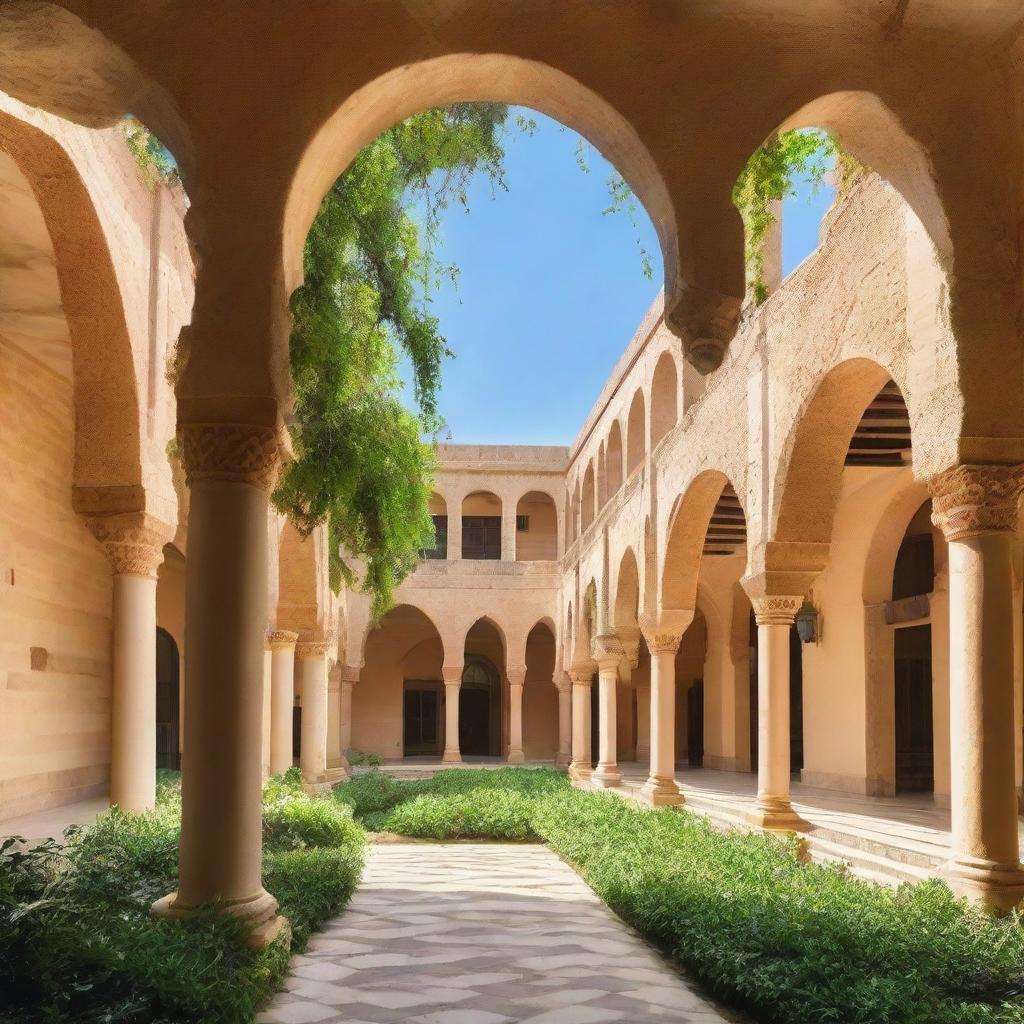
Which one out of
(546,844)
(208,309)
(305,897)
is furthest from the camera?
(546,844)

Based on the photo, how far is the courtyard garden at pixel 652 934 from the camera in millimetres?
4180

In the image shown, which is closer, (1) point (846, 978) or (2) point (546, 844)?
(1) point (846, 978)

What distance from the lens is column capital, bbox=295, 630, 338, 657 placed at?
1750 cm

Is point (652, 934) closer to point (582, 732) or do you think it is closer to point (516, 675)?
point (582, 732)

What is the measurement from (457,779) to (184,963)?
1558 cm

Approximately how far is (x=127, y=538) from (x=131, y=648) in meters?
0.81

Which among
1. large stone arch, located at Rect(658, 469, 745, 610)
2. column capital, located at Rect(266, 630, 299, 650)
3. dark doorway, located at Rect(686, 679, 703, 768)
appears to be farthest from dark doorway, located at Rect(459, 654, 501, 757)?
large stone arch, located at Rect(658, 469, 745, 610)

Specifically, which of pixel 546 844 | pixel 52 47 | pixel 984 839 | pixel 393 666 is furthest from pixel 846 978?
pixel 393 666

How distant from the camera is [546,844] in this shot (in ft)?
43.9

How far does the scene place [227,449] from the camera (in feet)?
17.4

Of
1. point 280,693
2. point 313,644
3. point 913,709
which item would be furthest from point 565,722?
point 280,693

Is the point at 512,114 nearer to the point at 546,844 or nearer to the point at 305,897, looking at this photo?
the point at 305,897

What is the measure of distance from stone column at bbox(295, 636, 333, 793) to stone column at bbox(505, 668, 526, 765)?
10261mm

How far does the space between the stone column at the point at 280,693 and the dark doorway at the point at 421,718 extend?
1696 centimetres
